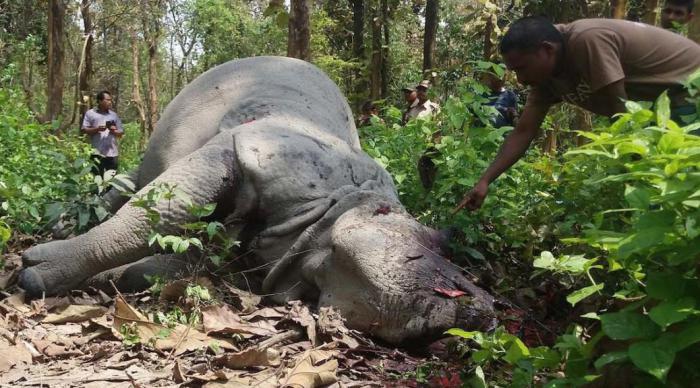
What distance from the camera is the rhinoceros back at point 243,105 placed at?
4980mm

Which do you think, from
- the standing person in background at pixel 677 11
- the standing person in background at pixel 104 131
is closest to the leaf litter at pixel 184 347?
the standing person in background at pixel 677 11

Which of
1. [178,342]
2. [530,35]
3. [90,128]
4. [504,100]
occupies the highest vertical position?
[530,35]

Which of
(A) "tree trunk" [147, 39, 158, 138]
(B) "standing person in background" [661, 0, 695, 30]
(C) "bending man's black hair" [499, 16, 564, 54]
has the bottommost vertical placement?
(A) "tree trunk" [147, 39, 158, 138]

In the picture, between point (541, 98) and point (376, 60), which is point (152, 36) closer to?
point (376, 60)

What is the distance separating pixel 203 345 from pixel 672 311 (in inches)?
79.1

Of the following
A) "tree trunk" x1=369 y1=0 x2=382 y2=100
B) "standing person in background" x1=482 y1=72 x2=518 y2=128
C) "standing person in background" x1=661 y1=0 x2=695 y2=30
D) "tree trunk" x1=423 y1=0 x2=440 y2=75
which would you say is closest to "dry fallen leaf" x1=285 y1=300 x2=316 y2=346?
"standing person in background" x1=482 y1=72 x2=518 y2=128

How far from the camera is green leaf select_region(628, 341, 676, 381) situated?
161cm

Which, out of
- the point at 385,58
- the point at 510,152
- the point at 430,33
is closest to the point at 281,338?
the point at 510,152

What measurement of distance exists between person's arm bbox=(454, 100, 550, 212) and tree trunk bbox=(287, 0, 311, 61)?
4.07 meters

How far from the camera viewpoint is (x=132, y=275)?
417 cm

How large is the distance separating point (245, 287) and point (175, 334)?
1003 millimetres

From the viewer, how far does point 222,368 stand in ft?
9.39

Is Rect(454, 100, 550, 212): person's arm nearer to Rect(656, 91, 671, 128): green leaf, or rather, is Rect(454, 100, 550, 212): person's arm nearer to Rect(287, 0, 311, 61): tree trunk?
Rect(656, 91, 671, 128): green leaf

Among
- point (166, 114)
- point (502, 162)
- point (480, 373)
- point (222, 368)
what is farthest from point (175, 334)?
point (166, 114)
